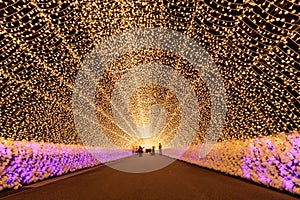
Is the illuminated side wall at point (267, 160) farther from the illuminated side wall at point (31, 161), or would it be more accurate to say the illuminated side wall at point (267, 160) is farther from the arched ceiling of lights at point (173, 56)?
the illuminated side wall at point (31, 161)

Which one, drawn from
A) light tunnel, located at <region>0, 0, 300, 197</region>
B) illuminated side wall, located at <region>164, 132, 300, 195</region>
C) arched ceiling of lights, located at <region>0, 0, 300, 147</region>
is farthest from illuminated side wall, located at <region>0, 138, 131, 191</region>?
illuminated side wall, located at <region>164, 132, 300, 195</region>

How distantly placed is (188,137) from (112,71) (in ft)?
21.4

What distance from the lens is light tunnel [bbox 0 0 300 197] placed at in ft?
24.5

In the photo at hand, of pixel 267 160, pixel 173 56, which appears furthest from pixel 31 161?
pixel 173 56

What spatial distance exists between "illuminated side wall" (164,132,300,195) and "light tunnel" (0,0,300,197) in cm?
2

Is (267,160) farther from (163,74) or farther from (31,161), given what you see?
(163,74)

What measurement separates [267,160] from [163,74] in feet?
30.5

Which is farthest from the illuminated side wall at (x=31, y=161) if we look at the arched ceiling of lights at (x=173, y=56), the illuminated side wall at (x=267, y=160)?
the illuminated side wall at (x=267, y=160)

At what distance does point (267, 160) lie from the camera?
7.50 meters

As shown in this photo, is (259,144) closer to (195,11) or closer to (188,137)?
(195,11)

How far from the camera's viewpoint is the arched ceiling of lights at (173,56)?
7.45 m

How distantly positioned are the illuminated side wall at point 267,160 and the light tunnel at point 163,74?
0.02 m

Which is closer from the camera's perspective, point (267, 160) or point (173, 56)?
point (267, 160)

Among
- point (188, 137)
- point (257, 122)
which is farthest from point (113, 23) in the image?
point (188, 137)
